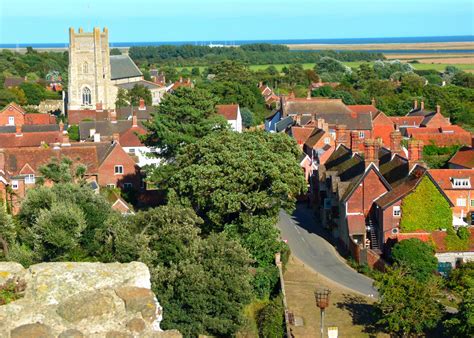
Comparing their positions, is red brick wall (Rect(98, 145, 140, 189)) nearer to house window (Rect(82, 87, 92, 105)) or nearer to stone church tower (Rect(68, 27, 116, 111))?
stone church tower (Rect(68, 27, 116, 111))

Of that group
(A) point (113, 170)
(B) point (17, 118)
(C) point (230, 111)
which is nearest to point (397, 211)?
(A) point (113, 170)

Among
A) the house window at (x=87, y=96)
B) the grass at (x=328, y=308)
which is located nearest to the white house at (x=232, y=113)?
the house window at (x=87, y=96)

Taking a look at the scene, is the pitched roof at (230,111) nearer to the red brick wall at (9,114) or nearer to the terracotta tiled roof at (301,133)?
the terracotta tiled roof at (301,133)

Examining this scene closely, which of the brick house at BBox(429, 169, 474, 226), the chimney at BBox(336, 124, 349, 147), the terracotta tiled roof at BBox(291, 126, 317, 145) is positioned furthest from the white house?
the brick house at BBox(429, 169, 474, 226)

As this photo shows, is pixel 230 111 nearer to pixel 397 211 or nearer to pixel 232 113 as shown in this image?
pixel 232 113

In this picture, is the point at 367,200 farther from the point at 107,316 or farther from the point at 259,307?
the point at 107,316
